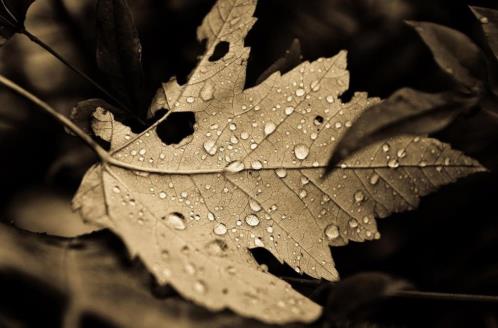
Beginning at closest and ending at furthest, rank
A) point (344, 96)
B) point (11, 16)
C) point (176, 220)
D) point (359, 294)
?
point (359, 294), point (176, 220), point (11, 16), point (344, 96)

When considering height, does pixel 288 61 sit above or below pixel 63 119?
below

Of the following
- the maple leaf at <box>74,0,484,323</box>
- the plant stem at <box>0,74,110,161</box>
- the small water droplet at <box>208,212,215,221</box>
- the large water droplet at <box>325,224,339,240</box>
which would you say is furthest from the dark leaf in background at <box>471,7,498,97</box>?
the plant stem at <box>0,74,110,161</box>

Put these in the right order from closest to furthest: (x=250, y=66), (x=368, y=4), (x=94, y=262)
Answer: (x=94, y=262) → (x=250, y=66) → (x=368, y=4)

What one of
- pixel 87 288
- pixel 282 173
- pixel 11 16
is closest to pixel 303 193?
pixel 282 173

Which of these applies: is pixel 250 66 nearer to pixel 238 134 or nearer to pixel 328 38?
pixel 328 38

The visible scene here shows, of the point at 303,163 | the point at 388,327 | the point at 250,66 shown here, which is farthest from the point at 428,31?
the point at 250,66

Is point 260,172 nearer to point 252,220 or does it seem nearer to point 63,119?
point 252,220

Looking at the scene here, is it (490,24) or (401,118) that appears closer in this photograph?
(401,118)

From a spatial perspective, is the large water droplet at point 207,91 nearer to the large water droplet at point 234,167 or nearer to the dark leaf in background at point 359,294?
the large water droplet at point 234,167
